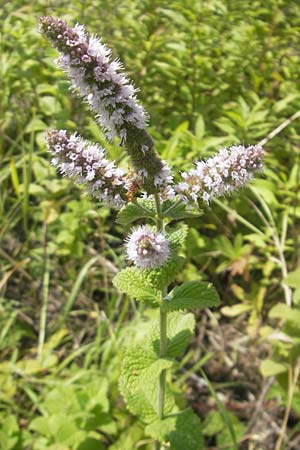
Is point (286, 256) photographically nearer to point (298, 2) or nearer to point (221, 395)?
point (221, 395)

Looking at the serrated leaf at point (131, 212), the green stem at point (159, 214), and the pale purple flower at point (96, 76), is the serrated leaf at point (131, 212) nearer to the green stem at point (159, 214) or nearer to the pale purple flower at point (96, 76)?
the green stem at point (159, 214)

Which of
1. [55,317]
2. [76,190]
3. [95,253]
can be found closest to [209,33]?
[76,190]

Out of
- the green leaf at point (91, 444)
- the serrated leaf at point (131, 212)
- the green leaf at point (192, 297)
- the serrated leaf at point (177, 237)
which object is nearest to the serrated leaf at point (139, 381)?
the green leaf at point (192, 297)

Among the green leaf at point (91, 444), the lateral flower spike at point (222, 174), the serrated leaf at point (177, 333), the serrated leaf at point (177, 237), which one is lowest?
the green leaf at point (91, 444)

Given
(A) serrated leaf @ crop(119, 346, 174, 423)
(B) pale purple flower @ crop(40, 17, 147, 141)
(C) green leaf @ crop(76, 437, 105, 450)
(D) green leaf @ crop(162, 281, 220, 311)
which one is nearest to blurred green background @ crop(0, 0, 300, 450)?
(C) green leaf @ crop(76, 437, 105, 450)

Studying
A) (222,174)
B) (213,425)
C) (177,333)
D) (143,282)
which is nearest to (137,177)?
(222,174)

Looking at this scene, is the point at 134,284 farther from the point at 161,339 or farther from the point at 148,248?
the point at 148,248

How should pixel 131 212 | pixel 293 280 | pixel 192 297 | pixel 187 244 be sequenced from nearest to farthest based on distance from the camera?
1. pixel 131 212
2. pixel 192 297
3. pixel 293 280
4. pixel 187 244
